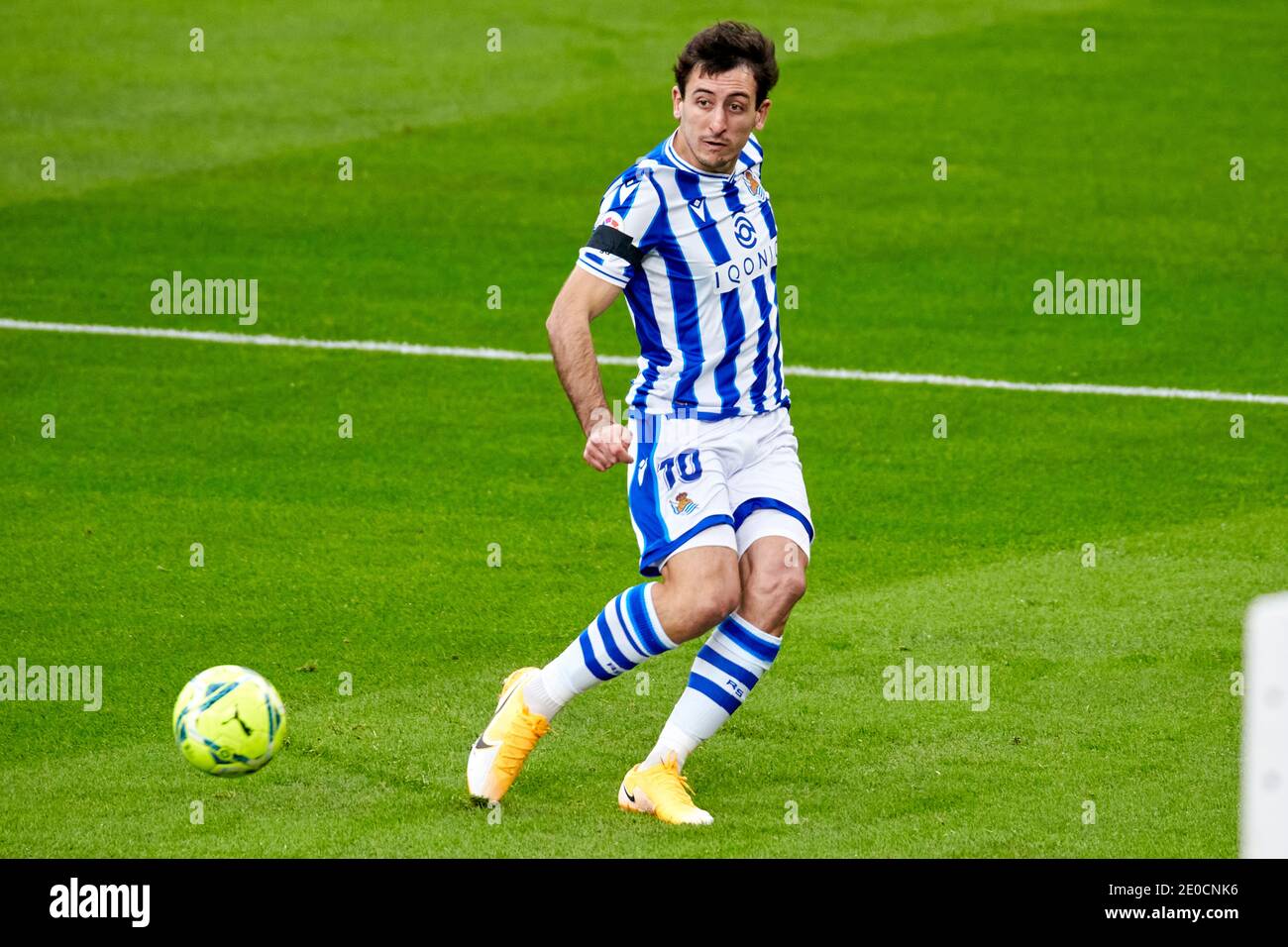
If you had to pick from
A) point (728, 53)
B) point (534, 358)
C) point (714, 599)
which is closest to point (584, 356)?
point (714, 599)

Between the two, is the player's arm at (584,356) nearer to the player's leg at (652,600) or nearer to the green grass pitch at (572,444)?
the player's leg at (652,600)

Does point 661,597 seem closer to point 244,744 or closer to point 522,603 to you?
point 244,744

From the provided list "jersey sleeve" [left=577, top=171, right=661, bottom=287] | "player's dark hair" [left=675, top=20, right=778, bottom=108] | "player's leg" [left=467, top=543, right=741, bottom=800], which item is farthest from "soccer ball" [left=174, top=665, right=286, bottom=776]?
"player's dark hair" [left=675, top=20, right=778, bottom=108]

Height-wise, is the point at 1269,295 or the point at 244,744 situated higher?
the point at 1269,295

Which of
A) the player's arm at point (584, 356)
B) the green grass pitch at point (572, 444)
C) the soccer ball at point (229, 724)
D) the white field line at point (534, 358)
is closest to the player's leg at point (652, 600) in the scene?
the green grass pitch at point (572, 444)

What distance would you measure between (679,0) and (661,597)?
20330 millimetres

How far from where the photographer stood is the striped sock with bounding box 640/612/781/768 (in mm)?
6652

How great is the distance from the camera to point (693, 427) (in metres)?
6.75

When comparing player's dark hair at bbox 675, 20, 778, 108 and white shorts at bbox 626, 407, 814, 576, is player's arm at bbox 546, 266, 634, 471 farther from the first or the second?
player's dark hair at bbox 675, 20, 778, 108

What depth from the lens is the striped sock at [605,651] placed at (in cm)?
652

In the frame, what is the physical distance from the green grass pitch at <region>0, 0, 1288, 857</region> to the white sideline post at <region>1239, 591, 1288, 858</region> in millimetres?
2974

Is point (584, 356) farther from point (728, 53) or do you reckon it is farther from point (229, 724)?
point (229, 724)

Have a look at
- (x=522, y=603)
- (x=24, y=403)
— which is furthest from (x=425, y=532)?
(x=24, y=403)

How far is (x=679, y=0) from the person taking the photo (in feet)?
Answer: 84.3
